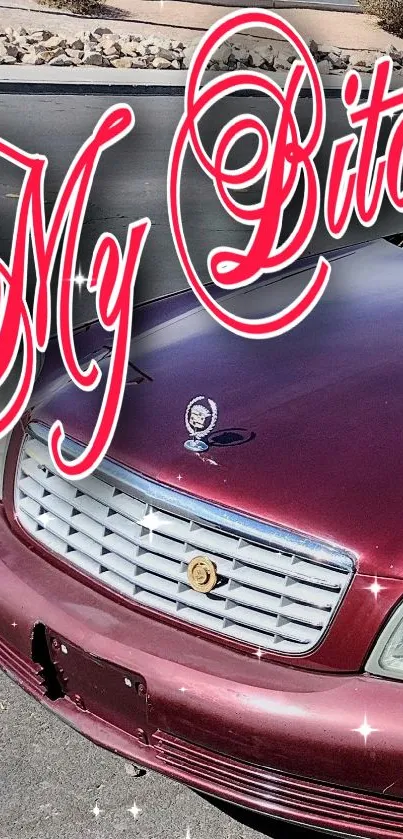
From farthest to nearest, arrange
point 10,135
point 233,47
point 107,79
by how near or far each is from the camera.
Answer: point 233,47
point 107,79
point 10,135

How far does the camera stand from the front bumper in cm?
201

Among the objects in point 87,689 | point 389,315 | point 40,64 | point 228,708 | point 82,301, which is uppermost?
point 389,315

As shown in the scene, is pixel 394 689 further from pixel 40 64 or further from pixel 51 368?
pixel 40 64

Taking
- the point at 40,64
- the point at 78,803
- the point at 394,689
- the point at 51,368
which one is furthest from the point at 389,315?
the point at 40,64

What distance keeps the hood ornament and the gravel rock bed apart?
46.7 feet

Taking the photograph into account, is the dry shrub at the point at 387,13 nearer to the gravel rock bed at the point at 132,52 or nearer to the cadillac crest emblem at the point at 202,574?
the gravel rock bed at the point at 132,52

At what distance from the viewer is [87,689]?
2.38 meters

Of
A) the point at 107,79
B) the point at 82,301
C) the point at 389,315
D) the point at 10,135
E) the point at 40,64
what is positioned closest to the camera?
the point at 389,315

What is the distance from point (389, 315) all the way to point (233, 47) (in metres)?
16.7

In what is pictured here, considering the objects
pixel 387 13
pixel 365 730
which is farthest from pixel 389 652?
pixel 387 13

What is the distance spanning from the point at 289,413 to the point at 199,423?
216 millimetres

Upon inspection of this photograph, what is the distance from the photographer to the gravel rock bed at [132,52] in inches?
633

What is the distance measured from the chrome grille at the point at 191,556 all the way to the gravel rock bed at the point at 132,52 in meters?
14.2

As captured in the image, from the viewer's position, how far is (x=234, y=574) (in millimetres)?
2182
